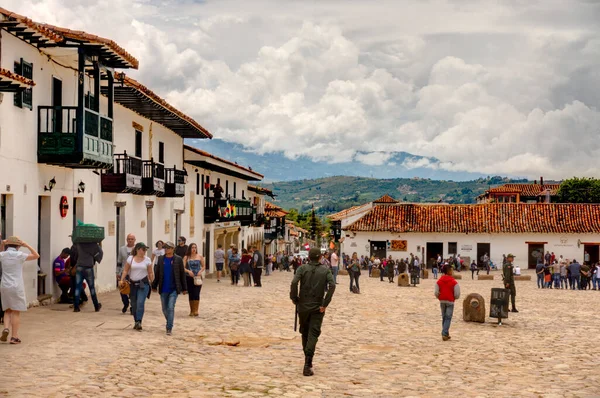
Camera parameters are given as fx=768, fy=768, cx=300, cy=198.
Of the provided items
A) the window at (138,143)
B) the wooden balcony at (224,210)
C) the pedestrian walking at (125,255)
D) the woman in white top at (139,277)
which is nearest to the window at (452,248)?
the wooden balcony at (224,210)

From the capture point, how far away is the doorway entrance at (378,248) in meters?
57.0

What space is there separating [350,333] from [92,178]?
30.5 ft

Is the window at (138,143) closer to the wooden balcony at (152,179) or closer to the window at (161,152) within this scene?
the wooden balcony at (152,179)

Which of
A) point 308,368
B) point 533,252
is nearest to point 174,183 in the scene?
point 308,368

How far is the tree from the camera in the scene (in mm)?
94250

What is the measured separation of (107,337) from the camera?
12.6m

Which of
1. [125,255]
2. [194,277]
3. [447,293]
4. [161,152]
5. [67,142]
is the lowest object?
[447,293]

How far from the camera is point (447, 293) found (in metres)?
14.4

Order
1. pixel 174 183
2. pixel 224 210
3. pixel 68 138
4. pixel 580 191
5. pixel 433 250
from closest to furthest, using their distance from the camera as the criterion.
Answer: pixel 68 138, pixel 174 183, pixel 224 210, pixel 433 250, pixel 580 191

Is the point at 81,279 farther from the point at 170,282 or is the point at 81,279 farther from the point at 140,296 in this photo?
the point at 170,282

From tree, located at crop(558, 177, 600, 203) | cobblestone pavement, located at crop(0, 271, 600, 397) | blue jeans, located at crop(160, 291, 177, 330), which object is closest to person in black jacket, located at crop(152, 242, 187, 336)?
blue jeans, located at crop(160, 291, 177, 330)

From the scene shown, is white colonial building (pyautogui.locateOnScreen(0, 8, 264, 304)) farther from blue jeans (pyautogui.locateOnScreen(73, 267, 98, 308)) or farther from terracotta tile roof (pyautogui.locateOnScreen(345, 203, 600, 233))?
terracotta tile roof (pyautogui.locateOnScreen(345, 203, 600, 233))

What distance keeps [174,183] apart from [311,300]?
61.0 ft

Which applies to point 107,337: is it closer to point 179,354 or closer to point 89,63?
point 179,354
